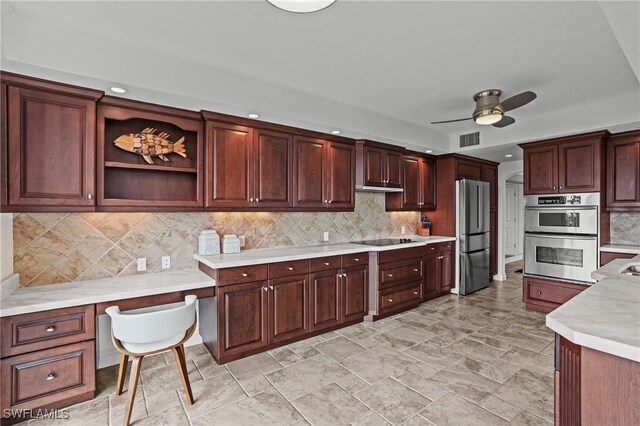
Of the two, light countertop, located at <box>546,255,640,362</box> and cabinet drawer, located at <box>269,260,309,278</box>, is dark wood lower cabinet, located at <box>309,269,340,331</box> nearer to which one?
cabinet drawer, located at <box>269,260,309,278</box>

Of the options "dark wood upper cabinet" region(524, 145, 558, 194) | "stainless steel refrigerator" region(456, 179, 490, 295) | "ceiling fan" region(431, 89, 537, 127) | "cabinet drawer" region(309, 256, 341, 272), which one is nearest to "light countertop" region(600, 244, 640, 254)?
"dark wood upper cabinet" region(524, 145, 558, 194)

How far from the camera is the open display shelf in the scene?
2.59 metres

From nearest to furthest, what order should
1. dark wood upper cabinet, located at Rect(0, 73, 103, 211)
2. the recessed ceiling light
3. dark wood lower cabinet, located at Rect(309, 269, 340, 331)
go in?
the recessed ceiling light
dark wood upper cabinet, located at Rect(0, 73, 103, 211)
dark wood lower cabinet, located at Rect(309, 269, 340, 331)

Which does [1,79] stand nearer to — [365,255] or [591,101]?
[365,255]

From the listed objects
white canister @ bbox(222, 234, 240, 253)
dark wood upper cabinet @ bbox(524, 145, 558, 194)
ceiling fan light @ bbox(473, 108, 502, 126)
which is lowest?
white canister @ bbox(222, 234, 240, 253)

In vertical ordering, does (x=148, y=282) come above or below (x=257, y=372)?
above

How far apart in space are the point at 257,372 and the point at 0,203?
2227mm

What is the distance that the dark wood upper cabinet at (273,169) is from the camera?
3301mm

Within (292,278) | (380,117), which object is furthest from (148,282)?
(380,117)

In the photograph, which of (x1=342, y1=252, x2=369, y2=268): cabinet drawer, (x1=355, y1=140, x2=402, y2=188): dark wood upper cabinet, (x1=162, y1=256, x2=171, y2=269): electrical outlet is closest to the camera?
(x1=162, y1=256, x2=171, y2=269): electrical outlet

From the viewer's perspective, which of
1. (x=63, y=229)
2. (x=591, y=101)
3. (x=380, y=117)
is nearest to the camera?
(x=63, y=229)

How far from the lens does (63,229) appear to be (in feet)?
8.56

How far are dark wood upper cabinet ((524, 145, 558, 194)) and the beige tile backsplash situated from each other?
3080 mm

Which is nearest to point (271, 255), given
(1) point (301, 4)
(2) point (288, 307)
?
(2) point (288, 307)
